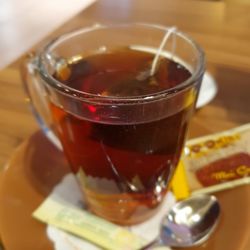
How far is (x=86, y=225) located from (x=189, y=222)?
0.12m

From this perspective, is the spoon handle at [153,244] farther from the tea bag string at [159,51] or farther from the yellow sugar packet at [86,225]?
the tea bag string at [159,51]

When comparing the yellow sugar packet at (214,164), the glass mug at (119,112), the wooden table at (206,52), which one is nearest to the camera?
the glass mug at (119,112)

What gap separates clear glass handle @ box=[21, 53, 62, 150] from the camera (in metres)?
0.64

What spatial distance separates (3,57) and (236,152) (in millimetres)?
614

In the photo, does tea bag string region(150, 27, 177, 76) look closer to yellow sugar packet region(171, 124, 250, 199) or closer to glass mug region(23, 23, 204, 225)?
glass mug region(23, 23, 204, 225)

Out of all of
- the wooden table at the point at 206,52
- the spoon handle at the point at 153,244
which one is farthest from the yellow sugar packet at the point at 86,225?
the wooden table at the point at 206,52

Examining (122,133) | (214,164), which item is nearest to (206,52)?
(214,164)

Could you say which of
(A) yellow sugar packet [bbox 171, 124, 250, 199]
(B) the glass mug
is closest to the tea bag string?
(B) the glass mug

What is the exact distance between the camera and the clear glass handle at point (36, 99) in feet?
2.09

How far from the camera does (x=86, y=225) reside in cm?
53

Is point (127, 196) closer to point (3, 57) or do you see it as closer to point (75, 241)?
point (75, 241)

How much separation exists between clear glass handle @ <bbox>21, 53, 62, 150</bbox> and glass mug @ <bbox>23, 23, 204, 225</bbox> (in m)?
0.02

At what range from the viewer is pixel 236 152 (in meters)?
0.61

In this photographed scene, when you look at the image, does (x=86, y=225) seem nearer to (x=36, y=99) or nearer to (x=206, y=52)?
(x=36, y=99)
